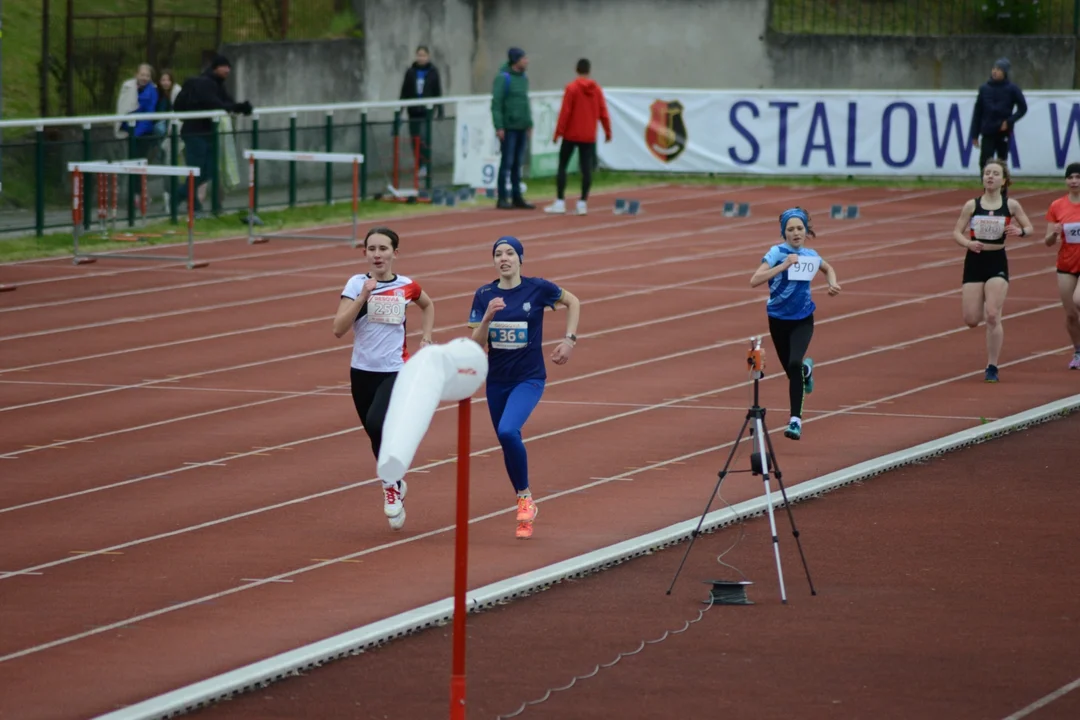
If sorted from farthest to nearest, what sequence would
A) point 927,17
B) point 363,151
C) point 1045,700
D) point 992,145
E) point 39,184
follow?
point 927,17
point 992,145
point 363,151
point 39,184
point 1045,700

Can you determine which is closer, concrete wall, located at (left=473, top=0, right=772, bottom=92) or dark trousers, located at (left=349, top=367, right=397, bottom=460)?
dark trousers, located at (left=349, top=367, right=397, bottom=460)

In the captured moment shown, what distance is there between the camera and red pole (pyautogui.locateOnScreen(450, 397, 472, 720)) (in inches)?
277

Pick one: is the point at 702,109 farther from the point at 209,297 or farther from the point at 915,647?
the point at 915,647

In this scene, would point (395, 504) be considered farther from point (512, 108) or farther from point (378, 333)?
point (512, 108)

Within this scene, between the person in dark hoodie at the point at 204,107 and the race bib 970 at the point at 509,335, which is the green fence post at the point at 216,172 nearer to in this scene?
the person in dark hoodie at the point at 204,107

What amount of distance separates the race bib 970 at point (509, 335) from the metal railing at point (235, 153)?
13.5m

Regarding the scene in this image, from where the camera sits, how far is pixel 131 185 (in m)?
25.9

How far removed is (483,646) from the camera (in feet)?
29.1

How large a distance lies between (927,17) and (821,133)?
7073mm

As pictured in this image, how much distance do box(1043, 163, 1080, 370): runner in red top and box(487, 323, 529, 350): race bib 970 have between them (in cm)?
744

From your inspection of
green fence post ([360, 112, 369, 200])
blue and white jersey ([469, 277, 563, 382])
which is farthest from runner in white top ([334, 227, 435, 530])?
green fence post ([360, 112, 369, 200])

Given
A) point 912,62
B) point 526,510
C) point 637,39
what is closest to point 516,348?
point 526,510

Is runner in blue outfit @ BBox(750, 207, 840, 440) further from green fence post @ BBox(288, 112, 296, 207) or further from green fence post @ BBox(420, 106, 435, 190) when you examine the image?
green fence post @ BBox(420, 106, 435, 190)

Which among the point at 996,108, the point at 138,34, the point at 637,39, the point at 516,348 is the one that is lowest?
the point at 516,348
